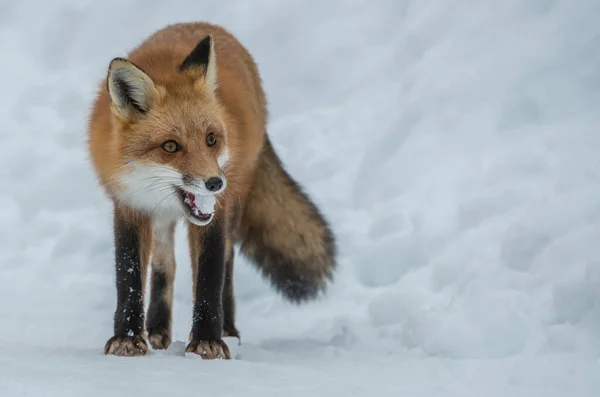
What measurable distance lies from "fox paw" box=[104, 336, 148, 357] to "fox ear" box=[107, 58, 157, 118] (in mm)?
994

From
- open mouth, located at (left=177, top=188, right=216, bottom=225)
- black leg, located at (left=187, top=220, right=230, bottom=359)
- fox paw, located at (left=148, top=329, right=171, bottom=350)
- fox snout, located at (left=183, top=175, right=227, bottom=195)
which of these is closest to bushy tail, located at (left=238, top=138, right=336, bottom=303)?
fox paw, located at (left=148, top=329, right=171, bottom=350)

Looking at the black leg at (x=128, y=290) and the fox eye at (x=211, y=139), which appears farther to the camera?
the black leg at (x=128, y=290)

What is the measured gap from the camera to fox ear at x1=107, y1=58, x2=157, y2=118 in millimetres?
3436

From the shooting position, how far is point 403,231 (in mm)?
5160

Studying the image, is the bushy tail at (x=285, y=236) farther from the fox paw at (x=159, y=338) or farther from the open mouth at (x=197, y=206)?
the open mouth at (x=197, y=206)

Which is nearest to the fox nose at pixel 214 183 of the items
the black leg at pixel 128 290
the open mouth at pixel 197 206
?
the open mouth at pixel 197 206

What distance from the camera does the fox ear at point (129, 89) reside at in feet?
11.3

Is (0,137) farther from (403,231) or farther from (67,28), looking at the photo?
(403,231)

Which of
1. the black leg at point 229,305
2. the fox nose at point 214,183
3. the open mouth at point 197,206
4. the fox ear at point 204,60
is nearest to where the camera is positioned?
the fox nose at point 214,183

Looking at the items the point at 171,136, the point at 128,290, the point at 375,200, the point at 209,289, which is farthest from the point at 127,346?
the point at 375,200

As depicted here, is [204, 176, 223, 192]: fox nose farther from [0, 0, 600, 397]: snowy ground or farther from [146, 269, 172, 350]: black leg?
[146, 269, 172, 350]: black leg

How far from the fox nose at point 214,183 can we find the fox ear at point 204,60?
0.67 metres

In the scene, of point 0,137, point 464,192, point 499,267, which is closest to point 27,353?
point 499,267

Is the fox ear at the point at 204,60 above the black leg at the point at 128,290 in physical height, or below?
above
